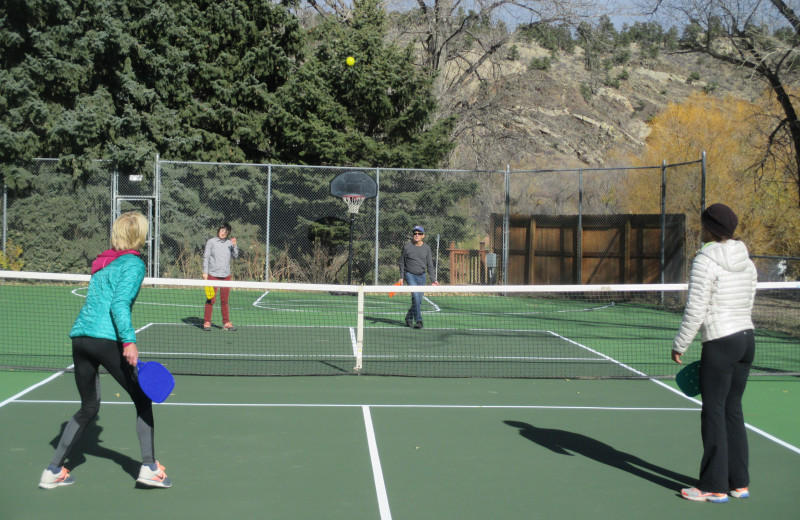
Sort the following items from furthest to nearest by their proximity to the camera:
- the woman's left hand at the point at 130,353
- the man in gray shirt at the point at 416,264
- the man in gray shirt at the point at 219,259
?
the man in gray shirt at the point at 416,264 → the man in gray shirt at the point at 219,259 → the woman's left hand at the point at 130,353

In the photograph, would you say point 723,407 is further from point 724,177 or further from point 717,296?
point 724,177

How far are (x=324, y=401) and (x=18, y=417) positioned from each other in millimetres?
2913

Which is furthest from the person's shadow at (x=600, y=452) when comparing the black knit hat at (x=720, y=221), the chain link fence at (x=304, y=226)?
the chain link fence at (x=304, y=226)

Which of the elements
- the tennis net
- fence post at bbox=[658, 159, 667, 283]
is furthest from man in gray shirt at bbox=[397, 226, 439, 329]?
fence post at bbox=[658, 159, 667, 283]

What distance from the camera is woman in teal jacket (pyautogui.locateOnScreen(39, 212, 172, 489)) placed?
520 cm

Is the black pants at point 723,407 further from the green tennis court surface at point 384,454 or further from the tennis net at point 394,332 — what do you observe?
the tennis net at point 394,332

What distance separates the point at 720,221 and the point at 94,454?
4.93m

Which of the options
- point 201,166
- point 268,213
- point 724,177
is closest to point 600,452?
point 268,213

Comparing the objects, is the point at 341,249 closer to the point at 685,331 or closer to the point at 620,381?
the point at 620,381

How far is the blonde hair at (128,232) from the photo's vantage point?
5258mm

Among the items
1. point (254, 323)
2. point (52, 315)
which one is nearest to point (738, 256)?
point (254, 323)

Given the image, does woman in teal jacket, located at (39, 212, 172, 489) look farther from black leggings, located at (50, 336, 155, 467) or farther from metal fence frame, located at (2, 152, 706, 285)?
metal fence frame, located at (2, 152, 706, 285)

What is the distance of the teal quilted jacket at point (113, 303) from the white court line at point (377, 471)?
192 cm

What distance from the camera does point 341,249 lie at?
23438 mm
